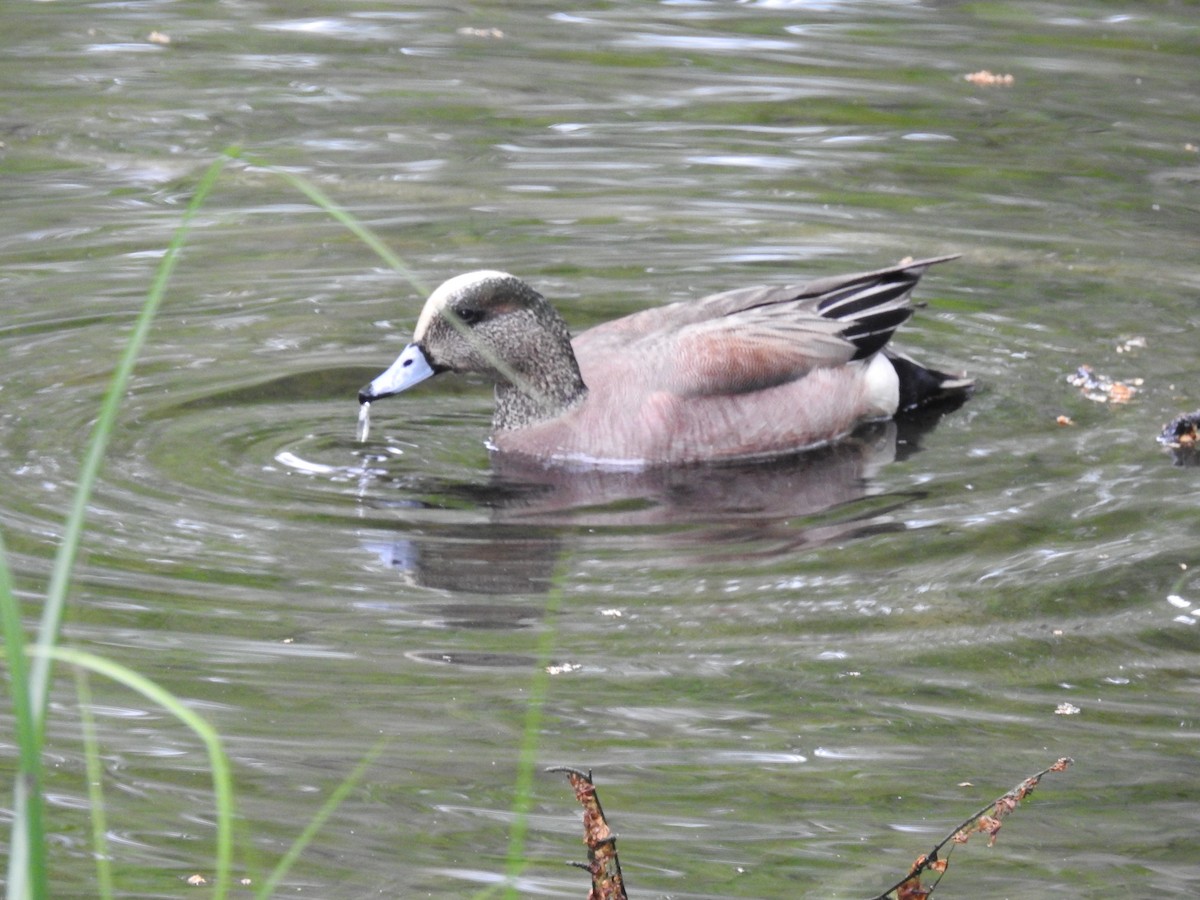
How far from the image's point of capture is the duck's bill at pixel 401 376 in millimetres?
6754

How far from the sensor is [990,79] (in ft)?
38.4

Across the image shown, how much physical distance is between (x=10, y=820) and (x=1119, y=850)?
86.6 inches

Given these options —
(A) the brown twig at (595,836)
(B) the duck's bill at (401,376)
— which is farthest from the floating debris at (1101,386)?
(A) the brown twig at (595,836)

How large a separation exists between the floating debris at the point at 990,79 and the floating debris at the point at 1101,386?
4.55 meters

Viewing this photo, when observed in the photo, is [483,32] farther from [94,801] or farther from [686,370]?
[94,801]

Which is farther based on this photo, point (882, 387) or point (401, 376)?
point (882, 387)

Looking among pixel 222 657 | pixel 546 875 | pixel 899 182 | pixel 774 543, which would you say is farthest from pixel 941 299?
pixel 546 875

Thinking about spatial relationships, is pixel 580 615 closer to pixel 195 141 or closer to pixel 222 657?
pixel 222 657

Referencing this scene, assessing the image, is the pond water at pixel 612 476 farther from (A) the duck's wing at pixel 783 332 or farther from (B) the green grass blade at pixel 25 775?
(B) the green grass blade at pixel 25 775

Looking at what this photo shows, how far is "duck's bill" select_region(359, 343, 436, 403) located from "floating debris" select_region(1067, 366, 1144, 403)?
7.87 feet

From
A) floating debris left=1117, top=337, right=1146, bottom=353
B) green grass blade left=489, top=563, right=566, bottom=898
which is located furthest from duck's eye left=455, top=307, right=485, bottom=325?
floating debris left=1117, top=337, right=1146, bottom=353

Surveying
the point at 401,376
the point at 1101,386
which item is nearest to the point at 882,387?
the point at 1101,386

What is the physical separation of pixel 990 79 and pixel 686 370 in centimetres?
543

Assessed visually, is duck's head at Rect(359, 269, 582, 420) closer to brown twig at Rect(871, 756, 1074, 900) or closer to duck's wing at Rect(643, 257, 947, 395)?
duck's wing at Rect(643, 257, 947, 395)
